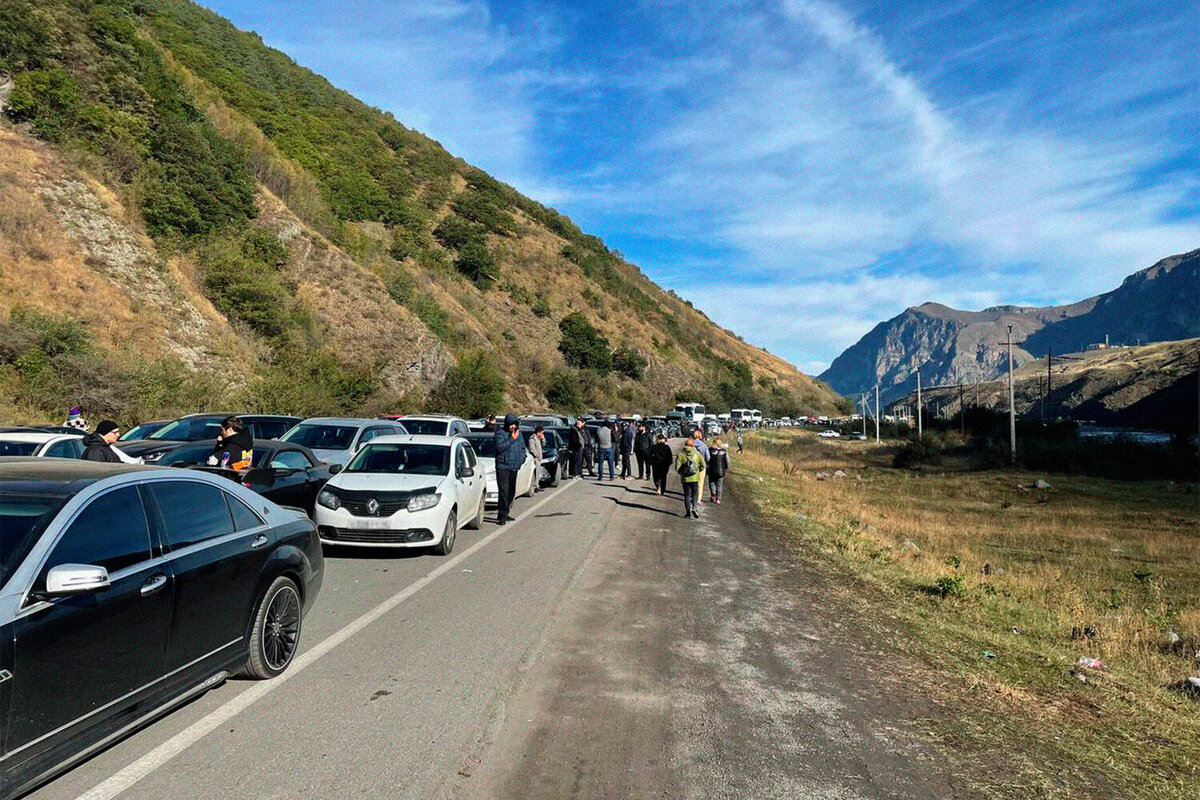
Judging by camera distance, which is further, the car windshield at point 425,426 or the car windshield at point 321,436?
the car windshield at point 425,426

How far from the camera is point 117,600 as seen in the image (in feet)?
12.6

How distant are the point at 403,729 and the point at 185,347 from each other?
26934 mm

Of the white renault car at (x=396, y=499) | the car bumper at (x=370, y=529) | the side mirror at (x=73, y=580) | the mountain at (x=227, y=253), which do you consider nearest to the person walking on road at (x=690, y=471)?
the white renault car at (x=396, y=499)

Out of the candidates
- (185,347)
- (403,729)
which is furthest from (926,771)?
(185,347)

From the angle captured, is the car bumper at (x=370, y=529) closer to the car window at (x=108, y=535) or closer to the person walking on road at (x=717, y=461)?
the car window at (x=108, y=535)

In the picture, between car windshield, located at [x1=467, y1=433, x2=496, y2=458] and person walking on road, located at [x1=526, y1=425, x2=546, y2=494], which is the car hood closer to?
car windshield, located at [x1=467, y1=433, x2=496, y2=458]

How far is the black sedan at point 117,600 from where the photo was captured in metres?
3.34

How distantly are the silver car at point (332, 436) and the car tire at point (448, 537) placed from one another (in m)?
3.32

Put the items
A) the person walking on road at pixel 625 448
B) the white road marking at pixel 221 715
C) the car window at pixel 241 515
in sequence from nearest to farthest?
the white road marking at pixel 221 715, the car window at pixel 241 515, the person walking on road at pixel 625 448

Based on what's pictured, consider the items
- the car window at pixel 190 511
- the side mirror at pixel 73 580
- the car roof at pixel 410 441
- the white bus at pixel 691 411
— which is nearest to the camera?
the side mirror at pixel 73 580

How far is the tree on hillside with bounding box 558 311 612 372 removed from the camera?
6906 centimetres

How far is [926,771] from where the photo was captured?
14.4 ft

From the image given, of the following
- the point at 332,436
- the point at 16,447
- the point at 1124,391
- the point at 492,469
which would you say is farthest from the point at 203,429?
the point at 1124,391

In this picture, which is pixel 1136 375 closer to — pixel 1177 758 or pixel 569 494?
pixel 569 494
